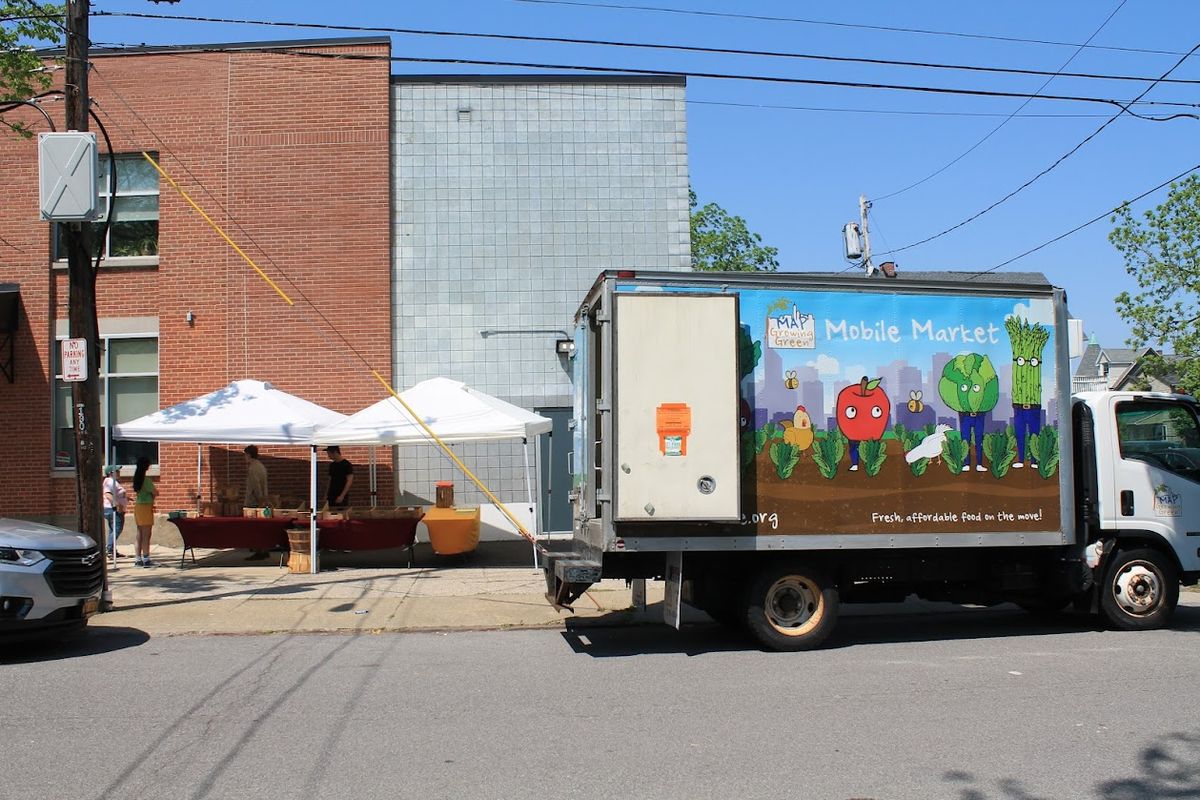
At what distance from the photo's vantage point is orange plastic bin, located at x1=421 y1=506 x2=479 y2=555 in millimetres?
14531

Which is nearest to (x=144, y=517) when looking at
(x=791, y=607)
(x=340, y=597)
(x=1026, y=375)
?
(x=340, y=597)

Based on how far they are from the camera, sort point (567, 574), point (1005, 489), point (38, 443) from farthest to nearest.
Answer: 1. point (38, 443)
2. point (1005, 489)
3. point (567, 574)

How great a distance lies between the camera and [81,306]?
10.8 m

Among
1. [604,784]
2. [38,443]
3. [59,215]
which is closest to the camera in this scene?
[604,784]

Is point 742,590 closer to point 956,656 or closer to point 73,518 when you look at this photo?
point 956,656

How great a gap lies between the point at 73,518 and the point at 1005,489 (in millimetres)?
14572

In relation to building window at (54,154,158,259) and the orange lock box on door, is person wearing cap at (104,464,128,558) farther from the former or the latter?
the orange lock box on door

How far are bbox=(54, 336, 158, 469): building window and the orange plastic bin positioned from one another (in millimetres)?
5408

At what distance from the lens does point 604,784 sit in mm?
5289

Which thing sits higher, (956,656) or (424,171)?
(424,171)

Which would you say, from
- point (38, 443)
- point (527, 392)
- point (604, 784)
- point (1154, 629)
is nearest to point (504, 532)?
point (527, 392)

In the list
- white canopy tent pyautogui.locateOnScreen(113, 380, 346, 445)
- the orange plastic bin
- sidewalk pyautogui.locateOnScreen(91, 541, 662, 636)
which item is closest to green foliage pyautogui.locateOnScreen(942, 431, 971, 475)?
sidewalk pyautogui.locateOnScreen(91, 541, 662, 636)

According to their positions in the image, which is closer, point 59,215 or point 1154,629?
point 1154,629

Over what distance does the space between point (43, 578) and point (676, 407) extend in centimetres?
552
